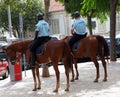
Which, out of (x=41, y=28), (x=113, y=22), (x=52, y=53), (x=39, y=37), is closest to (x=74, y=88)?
(x=52, y=53)

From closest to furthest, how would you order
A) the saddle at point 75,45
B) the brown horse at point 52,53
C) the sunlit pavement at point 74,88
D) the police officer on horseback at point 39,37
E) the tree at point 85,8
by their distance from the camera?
1. the sunlit pavement at point 74,88
2. the brown horse at point 52,53
3. the police officer on horseback at point 39,37
4. the saddle at point 75,45
5. the tree at point 85,8

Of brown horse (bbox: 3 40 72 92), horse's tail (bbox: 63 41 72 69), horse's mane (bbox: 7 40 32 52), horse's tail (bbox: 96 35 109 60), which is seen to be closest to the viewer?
brown horse (bbox: 3 40 72 92)

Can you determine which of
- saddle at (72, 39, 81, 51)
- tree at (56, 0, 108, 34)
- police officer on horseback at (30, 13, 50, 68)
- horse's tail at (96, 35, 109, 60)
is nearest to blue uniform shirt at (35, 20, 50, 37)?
police officer on horseback at (30, 13, 50, 68)

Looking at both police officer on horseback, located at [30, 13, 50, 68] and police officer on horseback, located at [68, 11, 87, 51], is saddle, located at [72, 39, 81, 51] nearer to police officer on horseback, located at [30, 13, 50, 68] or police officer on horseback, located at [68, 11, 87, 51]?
police officer on horseback, located at [68, 11, 87, 51]

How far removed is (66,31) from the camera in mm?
58312

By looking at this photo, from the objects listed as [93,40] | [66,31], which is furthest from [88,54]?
[66,31]

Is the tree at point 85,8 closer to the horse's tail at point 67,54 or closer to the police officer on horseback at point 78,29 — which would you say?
the police officer on horseback at point 78,29

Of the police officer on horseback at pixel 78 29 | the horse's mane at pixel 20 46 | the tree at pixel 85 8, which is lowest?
the horse's mane at pixel 20 46

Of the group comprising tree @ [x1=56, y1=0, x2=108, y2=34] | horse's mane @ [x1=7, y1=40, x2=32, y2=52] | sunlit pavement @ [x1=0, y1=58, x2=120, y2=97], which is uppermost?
tree @ [x1=56, y1=0, x2=108, y2=34]

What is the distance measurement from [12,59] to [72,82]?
8.05ft

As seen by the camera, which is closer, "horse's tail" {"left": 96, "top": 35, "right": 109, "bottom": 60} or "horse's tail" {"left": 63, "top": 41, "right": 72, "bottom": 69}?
"horse's tail" {"left": 63, "top": 41, "right": 72, "bottom": 69}

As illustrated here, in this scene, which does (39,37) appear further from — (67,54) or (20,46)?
(67,54)

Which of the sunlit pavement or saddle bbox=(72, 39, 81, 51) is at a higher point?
saddle bbox=(72, 39, 81, 51)

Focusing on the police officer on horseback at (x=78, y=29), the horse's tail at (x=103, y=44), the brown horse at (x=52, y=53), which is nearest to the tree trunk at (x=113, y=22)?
the horse's tail at (x=103, y=44)
